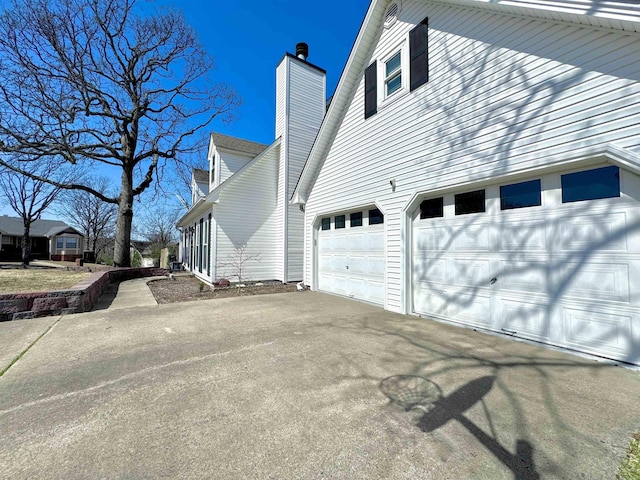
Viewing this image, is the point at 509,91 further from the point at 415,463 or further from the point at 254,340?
the point at 254,340

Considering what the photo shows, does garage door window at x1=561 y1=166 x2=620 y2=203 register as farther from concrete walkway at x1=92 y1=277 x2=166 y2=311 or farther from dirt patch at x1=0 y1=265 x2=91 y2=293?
dirt patch at x1=0 y1=265 x2=91 y2=293

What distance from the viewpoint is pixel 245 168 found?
1075cm

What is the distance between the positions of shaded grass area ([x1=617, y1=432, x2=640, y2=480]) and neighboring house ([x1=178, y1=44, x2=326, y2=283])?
941 cm

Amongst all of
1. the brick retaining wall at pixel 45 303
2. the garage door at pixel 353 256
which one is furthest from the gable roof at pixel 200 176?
the brick retaining wall at pixel 45 303

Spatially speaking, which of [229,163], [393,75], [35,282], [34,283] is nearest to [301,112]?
[229,163]

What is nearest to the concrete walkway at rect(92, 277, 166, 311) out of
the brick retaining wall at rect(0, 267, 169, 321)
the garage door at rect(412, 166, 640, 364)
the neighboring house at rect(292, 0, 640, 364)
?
the brick retaining wall at rect(0, 267, 169, 321)

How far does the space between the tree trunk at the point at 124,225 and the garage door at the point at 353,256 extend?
10.9 metres

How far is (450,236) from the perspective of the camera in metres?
5.17

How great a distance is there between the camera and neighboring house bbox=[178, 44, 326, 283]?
1045 centimetres

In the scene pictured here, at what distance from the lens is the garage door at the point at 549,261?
130 inches

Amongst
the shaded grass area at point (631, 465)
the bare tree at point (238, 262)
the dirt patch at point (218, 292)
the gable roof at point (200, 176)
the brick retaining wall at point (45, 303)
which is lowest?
the shaded grass area at point (631, 465)

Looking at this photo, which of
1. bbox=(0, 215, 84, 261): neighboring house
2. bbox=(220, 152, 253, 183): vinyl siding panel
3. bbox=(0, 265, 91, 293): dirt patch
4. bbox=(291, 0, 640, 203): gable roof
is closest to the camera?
bbox=(291, 0, 640, 203): gable roof

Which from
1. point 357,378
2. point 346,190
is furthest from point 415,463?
point 346,190

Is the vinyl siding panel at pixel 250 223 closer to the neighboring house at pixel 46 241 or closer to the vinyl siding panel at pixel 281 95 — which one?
the vinyl siding panel at pixel 281 95
